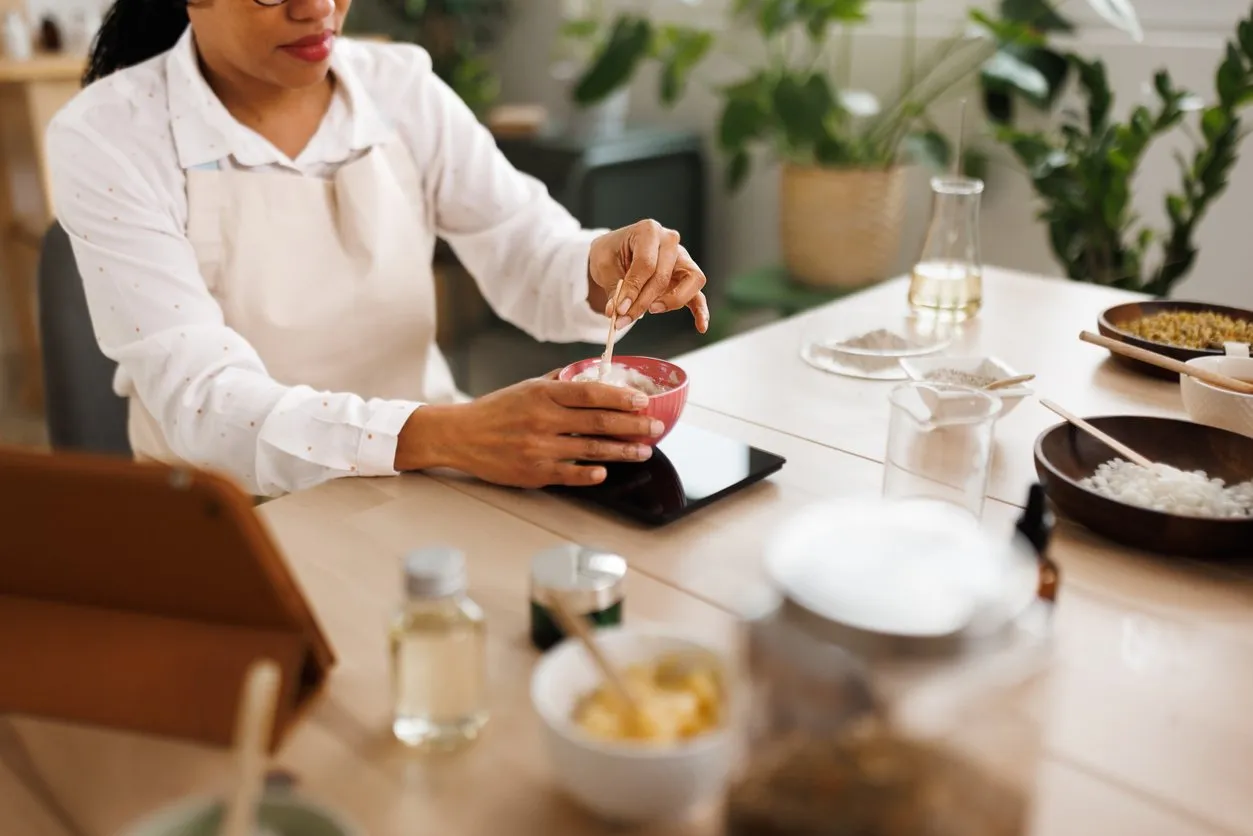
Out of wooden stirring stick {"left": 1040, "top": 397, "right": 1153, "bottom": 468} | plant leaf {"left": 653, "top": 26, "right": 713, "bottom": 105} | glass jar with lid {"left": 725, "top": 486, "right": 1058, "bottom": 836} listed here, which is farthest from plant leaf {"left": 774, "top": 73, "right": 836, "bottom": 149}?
glass jar with lid {"left": 725, "top": 486, "right": 1058, "bottom": 836}

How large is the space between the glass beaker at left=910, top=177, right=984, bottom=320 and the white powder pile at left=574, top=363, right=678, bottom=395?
0.59 metres

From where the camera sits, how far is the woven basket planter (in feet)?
9.16

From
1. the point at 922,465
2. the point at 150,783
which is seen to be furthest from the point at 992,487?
the point at 150,783

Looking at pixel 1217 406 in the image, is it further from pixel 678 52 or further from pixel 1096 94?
pixel 678 52

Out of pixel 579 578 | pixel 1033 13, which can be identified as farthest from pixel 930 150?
pixel 579 578

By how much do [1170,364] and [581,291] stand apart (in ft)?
2.51

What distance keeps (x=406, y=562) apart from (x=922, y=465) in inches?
19.4

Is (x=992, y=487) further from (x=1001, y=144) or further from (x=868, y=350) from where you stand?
(x=1001, y=144)

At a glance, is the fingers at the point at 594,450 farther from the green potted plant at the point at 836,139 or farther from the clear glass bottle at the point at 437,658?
the green potted plant at the point at 836,139

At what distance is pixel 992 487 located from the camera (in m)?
1.07

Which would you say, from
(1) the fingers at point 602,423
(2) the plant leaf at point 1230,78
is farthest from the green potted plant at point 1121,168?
(1) the fingers at point 602,423

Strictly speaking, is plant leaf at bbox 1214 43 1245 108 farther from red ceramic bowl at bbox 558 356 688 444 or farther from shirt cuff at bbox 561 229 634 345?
red ceramic bowl at bbox 558 356 688 444

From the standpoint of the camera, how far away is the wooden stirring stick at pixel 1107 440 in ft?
3.34

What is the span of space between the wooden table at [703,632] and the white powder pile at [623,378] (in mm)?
112
